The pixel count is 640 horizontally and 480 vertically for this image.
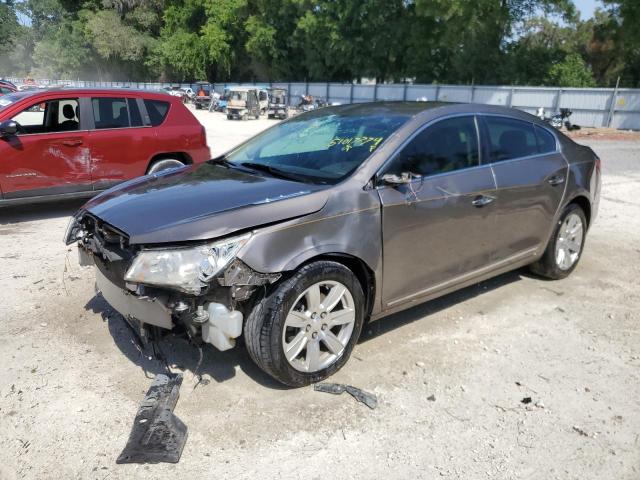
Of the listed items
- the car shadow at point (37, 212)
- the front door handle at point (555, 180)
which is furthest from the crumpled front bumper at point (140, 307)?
the car shadow at point (37, 212)

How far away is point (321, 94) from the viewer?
147 feet

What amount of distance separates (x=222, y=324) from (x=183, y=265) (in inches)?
15.0

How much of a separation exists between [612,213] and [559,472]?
21.2 ft

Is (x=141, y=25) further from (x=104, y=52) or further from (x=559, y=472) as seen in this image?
(x=559, y=472)

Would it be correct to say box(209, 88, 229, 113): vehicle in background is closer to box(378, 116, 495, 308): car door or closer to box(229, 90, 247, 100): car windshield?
box(229, 90, 247, 100): car windshield

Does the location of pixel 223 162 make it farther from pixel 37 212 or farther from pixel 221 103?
pixel 221 103

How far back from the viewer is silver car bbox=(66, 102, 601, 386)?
2943 mm

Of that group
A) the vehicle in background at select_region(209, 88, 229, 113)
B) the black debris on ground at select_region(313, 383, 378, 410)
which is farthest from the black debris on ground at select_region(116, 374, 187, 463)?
the vehicle in background at select_region(209, 88, 229, 113)

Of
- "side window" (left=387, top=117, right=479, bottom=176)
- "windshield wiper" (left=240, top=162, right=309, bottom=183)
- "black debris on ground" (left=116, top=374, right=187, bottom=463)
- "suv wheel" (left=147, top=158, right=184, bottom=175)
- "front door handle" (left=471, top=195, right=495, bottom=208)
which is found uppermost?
"side window" (left=387, top=117, right=479, bottom=176)

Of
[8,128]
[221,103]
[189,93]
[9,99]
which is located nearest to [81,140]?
[8,128]

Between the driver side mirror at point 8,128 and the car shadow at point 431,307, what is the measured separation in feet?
16.8

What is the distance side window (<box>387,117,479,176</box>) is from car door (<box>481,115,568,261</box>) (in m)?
0.21

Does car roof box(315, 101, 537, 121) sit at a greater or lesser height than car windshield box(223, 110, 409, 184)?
greater

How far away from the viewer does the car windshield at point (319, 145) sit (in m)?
3.63
